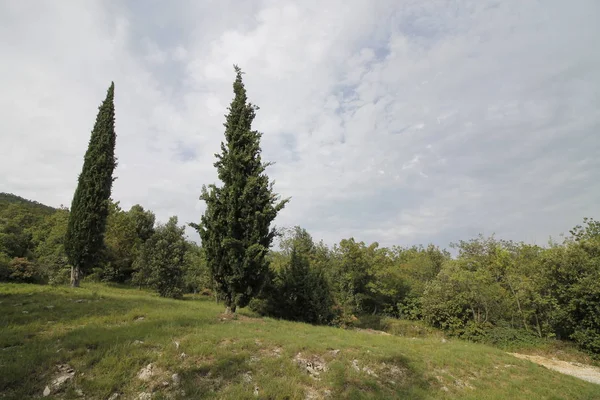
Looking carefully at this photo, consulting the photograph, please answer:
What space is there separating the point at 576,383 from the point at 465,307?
1427 cm

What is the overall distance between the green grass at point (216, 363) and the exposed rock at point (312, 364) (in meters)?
0.14

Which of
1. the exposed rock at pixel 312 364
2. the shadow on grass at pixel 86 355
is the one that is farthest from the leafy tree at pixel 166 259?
the exposed rock at pixel 312 364

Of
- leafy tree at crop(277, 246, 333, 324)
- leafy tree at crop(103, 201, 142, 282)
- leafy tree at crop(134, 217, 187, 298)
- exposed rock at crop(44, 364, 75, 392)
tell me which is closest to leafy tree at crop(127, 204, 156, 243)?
leafy tree at crop(103, 201, 142, 282)

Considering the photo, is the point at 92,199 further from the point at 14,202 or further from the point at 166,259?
the point at 14,202

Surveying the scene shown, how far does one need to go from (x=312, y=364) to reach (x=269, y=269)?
9.29 m

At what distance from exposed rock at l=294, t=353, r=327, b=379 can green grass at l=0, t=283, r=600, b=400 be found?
14 centimetres

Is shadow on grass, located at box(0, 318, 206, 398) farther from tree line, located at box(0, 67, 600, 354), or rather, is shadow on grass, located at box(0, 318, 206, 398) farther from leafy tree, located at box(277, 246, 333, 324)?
leafy tree, located at box(277, 246, 333, 324)

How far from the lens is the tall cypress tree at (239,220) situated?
48.9 ft

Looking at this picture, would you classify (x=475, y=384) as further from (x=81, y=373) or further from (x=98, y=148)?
(x=98, y=148)

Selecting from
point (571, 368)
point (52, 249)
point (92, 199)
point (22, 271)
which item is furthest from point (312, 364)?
point (52, 249)

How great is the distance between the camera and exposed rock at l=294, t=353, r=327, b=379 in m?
8.16

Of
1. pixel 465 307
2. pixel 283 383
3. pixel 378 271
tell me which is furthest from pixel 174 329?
pixel 378 271

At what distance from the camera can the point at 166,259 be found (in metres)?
25.2

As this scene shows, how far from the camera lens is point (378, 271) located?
33531 mm
